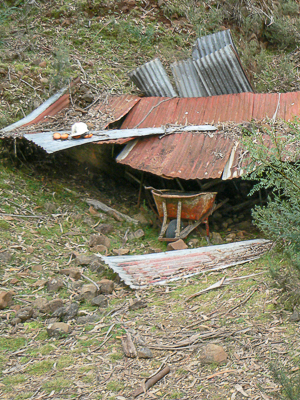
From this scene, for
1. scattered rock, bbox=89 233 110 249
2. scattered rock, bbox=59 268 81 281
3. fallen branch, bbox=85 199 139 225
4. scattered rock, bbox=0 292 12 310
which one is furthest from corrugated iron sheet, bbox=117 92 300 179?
scattered rock, bbox=0 292 12 310

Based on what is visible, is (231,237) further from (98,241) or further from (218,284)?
(98,241)

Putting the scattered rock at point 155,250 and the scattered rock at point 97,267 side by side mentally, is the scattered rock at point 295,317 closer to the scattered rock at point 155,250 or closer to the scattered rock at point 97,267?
the scattered rock at point 97,267

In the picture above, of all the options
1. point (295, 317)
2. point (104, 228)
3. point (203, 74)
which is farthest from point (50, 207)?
point (295, 317)

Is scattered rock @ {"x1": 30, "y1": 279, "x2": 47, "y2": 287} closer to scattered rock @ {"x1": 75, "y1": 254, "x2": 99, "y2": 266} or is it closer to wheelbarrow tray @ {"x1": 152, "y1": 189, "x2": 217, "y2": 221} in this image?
scattered rock @ {"x1": 75, "y1": 254, "x2": 99, "y2": 266}

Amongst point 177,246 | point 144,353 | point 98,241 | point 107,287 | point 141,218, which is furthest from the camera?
point 141,218

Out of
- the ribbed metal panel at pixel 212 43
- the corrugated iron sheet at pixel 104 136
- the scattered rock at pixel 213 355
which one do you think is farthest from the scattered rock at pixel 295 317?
the ribbed metal panel at pixel 212 43

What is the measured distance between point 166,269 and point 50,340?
217 centimetres

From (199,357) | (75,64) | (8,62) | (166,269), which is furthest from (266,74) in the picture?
(199,357)

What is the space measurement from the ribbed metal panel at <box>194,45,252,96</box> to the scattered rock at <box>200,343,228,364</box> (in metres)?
6.92

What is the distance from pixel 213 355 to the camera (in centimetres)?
391

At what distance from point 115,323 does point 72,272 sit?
1.55 meters

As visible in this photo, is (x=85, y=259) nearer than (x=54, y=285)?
No

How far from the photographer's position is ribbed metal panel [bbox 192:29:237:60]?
10602 mm

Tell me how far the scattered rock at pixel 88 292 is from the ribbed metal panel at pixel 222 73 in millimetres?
6036
